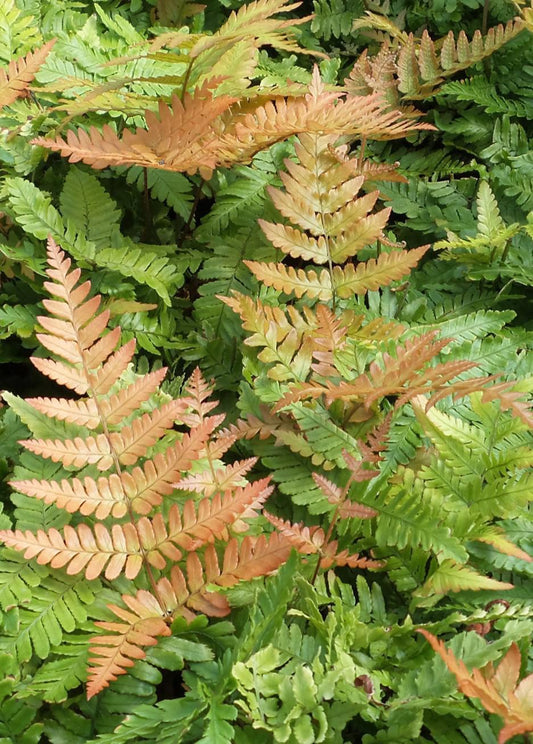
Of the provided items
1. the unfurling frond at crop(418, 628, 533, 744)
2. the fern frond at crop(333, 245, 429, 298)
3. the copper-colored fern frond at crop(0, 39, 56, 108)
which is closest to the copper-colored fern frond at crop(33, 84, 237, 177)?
the copper-colored fern frond at crop(0, 39, 56, 108)

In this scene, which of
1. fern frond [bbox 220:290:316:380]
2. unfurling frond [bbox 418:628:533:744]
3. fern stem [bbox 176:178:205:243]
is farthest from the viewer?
fern stem [bbox 176:178:205:243]

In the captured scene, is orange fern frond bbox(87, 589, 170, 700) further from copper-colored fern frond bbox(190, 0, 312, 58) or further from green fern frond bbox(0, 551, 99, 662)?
copper-colored fern frond bbox(190, 0, 312, 58)

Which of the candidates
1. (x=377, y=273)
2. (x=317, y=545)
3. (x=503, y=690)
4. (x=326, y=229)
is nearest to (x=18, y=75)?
(x=326, y=229)

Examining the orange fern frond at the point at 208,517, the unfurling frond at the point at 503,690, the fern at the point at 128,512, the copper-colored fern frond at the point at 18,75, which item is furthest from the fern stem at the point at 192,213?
the unfurling frond at the point at 503,690

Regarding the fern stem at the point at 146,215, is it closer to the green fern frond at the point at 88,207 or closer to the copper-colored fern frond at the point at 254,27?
the green fern frond at the point at 88,207

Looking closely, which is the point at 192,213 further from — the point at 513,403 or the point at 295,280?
the point at 513,403

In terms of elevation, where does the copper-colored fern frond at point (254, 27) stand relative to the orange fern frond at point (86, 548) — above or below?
above

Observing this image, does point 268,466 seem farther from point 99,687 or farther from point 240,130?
point 240,130
